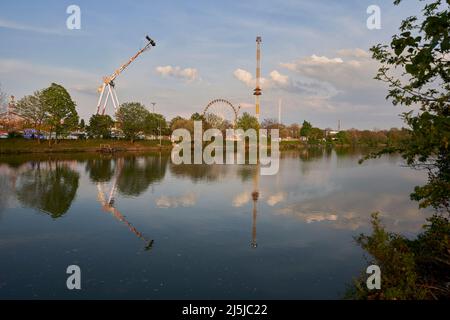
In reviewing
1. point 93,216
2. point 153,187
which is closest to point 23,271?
point 93,216

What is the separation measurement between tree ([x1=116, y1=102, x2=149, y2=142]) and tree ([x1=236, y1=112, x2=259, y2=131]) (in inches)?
1136

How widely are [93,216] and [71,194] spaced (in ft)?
23.4

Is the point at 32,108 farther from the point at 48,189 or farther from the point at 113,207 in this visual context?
the point at 113,207

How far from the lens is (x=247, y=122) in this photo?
340 feet

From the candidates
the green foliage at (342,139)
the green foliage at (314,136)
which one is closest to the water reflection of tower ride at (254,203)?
the green foliage at (314,136)

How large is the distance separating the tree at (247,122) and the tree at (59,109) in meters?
49.8

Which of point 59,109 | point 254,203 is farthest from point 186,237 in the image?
point 59,109

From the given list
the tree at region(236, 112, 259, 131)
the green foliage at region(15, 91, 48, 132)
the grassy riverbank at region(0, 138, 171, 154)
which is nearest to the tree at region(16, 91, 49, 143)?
the green foliage at region(15, 91, 48, 132)

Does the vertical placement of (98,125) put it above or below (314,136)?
above

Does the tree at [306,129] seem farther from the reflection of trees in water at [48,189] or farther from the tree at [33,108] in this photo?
the reflection of trees in water at [48,189]

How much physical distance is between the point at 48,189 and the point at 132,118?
2419 inches

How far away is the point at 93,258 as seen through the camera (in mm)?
11992
